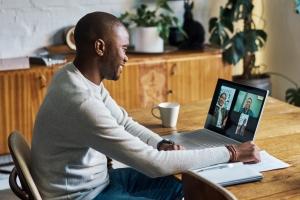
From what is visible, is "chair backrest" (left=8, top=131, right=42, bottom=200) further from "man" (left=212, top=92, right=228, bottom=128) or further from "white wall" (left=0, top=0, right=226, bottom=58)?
"white wall" (left=0, top=0, right=226, bottom=58)

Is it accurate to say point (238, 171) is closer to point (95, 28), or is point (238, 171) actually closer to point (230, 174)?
point (230, 174)

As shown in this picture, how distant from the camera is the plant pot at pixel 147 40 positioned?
3609 mm

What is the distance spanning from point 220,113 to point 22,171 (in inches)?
30.6

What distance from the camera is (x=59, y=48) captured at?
3.74 m

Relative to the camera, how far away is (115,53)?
173 centimetres

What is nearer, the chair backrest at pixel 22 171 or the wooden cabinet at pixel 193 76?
the chair backrest at pixel 22 171

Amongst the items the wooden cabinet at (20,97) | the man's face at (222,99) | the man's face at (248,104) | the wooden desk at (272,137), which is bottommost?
the wooden cabinet at (20,97)

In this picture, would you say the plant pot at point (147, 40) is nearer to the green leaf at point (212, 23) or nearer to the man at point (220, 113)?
the green leaf at point (212, 23)

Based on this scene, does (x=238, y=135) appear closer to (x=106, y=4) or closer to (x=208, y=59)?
(x=208, y=59)

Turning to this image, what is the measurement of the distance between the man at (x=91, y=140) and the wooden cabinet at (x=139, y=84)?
63.9 inches

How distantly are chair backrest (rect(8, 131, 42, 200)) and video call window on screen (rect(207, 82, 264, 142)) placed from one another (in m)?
0.71

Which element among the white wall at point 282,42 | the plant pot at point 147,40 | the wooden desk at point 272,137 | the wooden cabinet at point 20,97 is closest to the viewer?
the wooden desk at point 272,137

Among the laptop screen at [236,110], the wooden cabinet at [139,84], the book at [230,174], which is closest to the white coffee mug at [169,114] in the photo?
the laptop screen at [236,110]

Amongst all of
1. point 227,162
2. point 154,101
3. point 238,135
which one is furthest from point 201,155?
point 154,101
